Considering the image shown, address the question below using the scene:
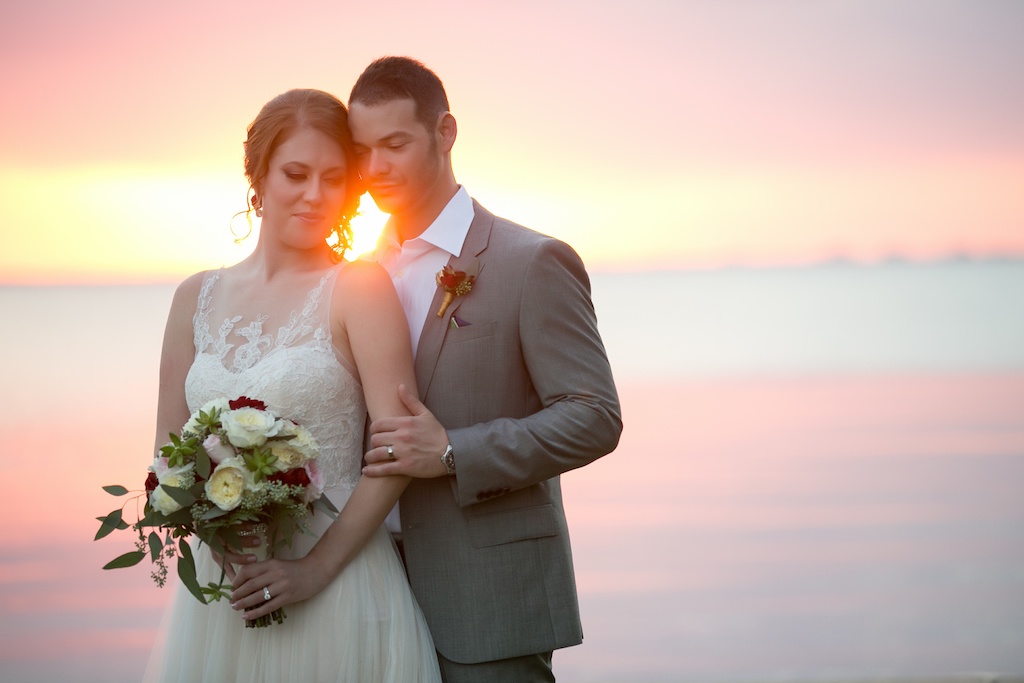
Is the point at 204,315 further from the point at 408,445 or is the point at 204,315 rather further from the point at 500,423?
the point at 500,423

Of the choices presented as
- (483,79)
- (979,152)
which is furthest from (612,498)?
(979,152)

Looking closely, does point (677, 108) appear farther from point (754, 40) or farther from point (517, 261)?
point (517, 261)

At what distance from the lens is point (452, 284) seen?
281 centimetres

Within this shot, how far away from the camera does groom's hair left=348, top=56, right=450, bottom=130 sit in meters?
2.92

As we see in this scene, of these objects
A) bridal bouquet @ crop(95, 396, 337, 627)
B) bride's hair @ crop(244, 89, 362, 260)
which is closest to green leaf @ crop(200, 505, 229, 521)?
bridal bouquet @ crop(95, 396, 337, 627)

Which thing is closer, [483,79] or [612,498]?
[612,498]

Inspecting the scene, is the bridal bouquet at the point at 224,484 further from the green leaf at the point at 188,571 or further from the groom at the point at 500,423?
the groom at the point at 500,423

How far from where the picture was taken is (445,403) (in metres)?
2.80

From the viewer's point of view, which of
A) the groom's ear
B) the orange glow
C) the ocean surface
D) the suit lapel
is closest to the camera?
the suit lapel

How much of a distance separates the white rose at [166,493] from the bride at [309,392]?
257 mm

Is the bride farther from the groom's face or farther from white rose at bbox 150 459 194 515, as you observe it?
white rose at bbox 150 459 194 515

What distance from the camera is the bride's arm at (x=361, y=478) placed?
2.58 meters

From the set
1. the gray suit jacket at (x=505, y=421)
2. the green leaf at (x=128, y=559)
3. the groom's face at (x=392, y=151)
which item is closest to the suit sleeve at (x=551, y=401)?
the gray suit jacket at (x=505, y=421)

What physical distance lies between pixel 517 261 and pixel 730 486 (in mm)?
6267
